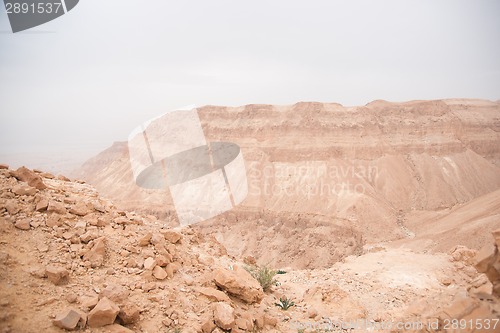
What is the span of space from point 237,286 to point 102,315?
2532 mm

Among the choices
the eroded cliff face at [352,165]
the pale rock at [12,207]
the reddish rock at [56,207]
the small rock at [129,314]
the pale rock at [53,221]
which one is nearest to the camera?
the small rock at [129,314]

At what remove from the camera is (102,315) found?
4.40 m

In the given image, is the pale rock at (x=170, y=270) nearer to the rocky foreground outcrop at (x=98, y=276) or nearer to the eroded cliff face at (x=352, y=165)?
the rocky foreground outcrop at (x=98, y=276)

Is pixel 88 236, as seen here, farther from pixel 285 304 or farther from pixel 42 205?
pixel 285 304

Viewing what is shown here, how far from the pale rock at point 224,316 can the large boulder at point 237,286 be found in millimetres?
709

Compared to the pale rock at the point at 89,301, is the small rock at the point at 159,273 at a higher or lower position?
lower

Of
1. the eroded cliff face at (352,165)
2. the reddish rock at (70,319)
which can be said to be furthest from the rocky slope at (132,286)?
the eroded cliff face at (352,165)

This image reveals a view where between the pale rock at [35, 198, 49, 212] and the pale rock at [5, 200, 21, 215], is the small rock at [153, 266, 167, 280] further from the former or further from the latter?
the pale rock at [5, 200, 21, 215]

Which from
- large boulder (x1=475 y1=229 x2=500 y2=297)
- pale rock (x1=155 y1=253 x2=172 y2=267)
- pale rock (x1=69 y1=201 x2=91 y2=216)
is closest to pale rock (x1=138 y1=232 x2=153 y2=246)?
pale rock (x1=155 y1=253 x2=172 y2=267)

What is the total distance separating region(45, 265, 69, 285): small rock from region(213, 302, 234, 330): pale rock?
242 centimetres

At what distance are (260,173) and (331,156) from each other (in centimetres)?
910

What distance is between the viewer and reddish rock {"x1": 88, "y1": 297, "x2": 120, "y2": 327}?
4.37 meters

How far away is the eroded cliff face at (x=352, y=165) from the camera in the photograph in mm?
33250

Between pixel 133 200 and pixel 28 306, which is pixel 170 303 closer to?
pixel 28 306
